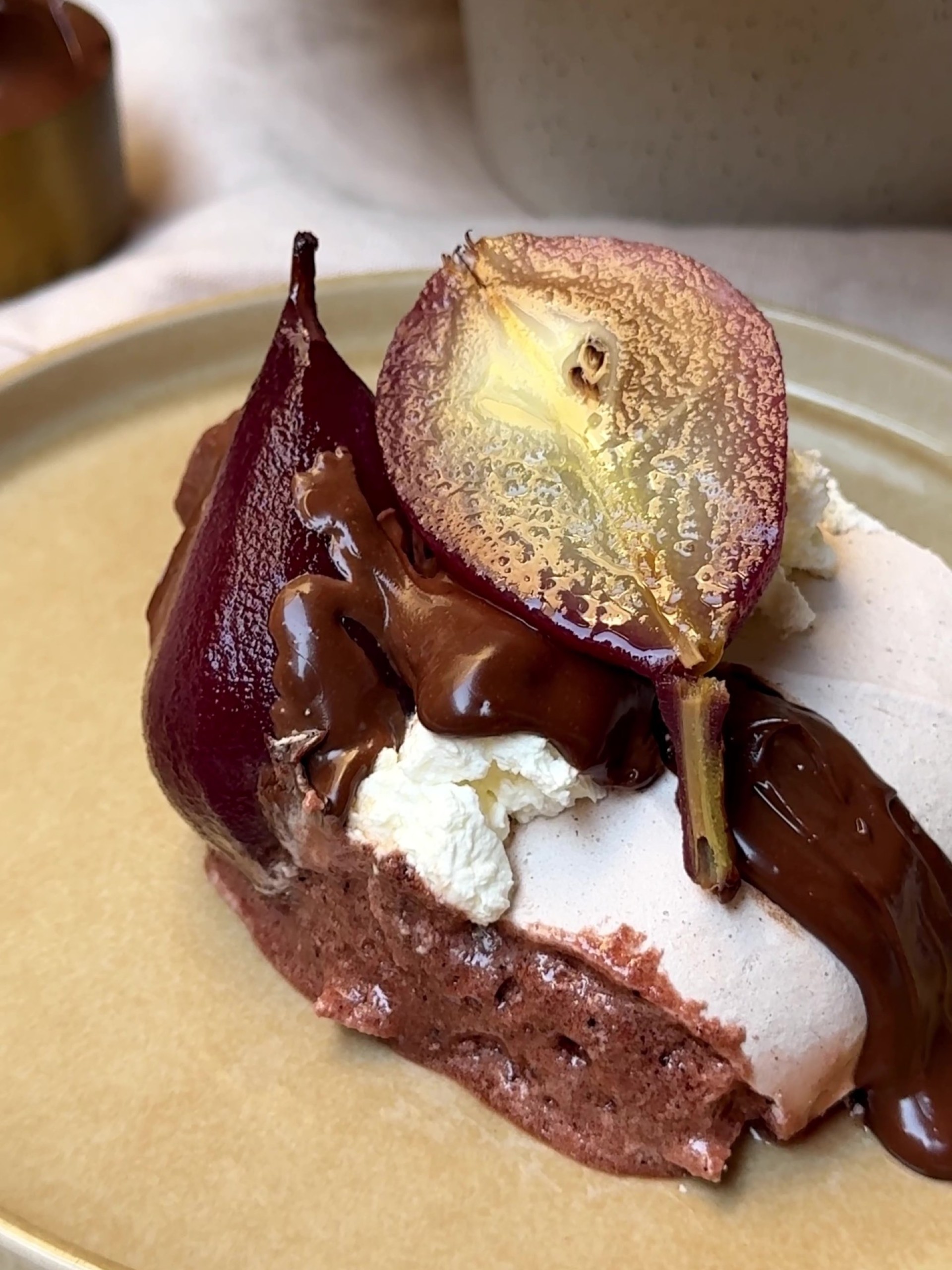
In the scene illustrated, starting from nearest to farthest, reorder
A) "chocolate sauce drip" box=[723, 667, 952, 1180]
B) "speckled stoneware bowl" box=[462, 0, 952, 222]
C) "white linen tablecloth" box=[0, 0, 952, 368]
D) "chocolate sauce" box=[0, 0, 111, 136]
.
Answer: "chocolate sauce drip" box=[723, 667, 952, 1180] → "speckled stoneware bowl" box=[462, 0, 952, 222] → "chocolate sauce" box=[0, 0, 111, 136] → "white linen tablecloth" box=[0, 0, 952, 368]

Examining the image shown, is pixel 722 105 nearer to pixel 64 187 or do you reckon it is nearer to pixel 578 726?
pixel 64 187

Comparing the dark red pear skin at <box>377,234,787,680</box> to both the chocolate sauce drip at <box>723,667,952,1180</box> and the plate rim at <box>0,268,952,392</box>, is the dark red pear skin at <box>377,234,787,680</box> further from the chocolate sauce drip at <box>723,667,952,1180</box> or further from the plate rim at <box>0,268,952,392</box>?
the plate rim at <box>0,268,952,392</box>

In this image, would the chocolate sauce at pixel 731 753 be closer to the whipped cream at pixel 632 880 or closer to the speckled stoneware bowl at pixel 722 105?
the whipped cream at pixel 632 880

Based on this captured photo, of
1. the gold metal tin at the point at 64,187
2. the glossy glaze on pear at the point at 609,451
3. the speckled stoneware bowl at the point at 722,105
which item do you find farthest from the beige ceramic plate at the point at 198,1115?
the speckled stoneware bowl at the point at 722,105

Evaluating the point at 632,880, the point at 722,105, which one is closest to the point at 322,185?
the point at 722,105

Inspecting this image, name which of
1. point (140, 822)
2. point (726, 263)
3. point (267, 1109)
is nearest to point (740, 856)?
point (267, 1109)

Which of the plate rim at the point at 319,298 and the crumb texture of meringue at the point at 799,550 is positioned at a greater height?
the crumb texture of meringue at the point at 799,550

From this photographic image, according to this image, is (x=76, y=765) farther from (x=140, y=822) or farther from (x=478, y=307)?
(x=478, y=307)

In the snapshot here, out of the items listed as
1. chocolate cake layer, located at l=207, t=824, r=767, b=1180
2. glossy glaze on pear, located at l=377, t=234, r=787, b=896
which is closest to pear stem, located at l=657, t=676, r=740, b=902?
glossy glaze on pear, located at l=377, t=234, r=787, b=896
